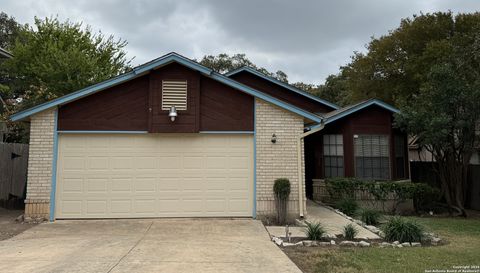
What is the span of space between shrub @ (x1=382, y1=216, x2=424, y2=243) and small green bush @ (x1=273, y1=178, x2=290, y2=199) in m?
2.66

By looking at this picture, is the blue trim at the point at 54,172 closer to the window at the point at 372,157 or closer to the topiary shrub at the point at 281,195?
the topiary shrub at the point at 281,195

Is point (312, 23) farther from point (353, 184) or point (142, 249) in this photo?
point (142, 249)

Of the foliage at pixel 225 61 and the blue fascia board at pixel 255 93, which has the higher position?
the foliage at pixel 225 61

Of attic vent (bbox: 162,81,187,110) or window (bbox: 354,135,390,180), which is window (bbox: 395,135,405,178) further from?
attic vent (bbox: 162,81,187,110)

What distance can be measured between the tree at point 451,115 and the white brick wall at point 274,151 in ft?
13.7

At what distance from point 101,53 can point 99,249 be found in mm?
14566

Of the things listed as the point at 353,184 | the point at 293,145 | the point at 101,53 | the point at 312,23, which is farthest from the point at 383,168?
the point at 101,53

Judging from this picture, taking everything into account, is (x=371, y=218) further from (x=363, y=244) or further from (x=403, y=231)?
(x=363, y=244)

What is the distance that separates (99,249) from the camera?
20.7 feet

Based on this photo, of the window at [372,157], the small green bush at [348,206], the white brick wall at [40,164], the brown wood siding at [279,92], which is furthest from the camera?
the brown wood siding at [279,92]

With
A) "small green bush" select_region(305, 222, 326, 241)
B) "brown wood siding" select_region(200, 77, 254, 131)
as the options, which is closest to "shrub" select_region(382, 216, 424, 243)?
"small green bush" select_region(305, 222, 326, 241)

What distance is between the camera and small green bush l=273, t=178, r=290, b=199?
930 cm

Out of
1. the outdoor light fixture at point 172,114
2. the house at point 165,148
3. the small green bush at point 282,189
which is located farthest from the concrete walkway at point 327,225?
the outdoor light fixture at point 172,114

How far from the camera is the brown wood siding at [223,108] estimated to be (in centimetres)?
969
